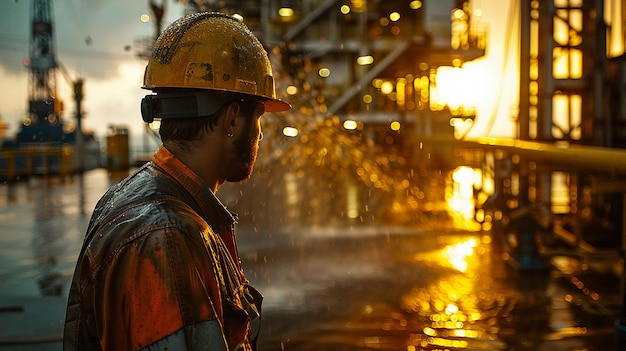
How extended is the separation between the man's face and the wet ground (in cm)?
346

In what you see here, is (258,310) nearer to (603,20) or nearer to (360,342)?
(360,342)

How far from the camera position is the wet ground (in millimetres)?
5488

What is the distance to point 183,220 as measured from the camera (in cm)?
162

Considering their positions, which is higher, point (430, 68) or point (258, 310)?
point (430, 68)

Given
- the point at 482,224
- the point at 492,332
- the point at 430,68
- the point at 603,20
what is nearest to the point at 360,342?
the point at 492,332

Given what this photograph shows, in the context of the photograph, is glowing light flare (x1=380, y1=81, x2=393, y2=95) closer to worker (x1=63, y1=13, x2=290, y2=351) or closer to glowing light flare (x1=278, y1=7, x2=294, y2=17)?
glowing light flare (x1=278, y1=7, x2=294, y2=17)

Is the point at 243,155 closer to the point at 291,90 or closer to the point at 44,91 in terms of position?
the point at 291,90

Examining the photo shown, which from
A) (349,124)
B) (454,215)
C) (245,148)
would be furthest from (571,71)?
(349,124)

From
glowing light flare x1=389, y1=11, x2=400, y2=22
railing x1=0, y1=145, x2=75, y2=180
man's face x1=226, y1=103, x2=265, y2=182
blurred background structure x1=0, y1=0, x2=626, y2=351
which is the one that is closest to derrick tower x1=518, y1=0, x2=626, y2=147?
blurred background structure x1=0, y1=0, x2=626, y2=351

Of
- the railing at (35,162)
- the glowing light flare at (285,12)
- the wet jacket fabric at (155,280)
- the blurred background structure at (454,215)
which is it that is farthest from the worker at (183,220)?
the glowing light flare at (285,12)

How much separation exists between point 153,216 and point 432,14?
30667 mm

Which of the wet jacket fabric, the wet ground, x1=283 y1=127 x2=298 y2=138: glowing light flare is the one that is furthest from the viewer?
x1=283 y1=127 x2=298 y2=138: glowing light flare

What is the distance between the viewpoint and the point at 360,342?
209 inches

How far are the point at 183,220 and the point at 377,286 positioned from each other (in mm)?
5789
